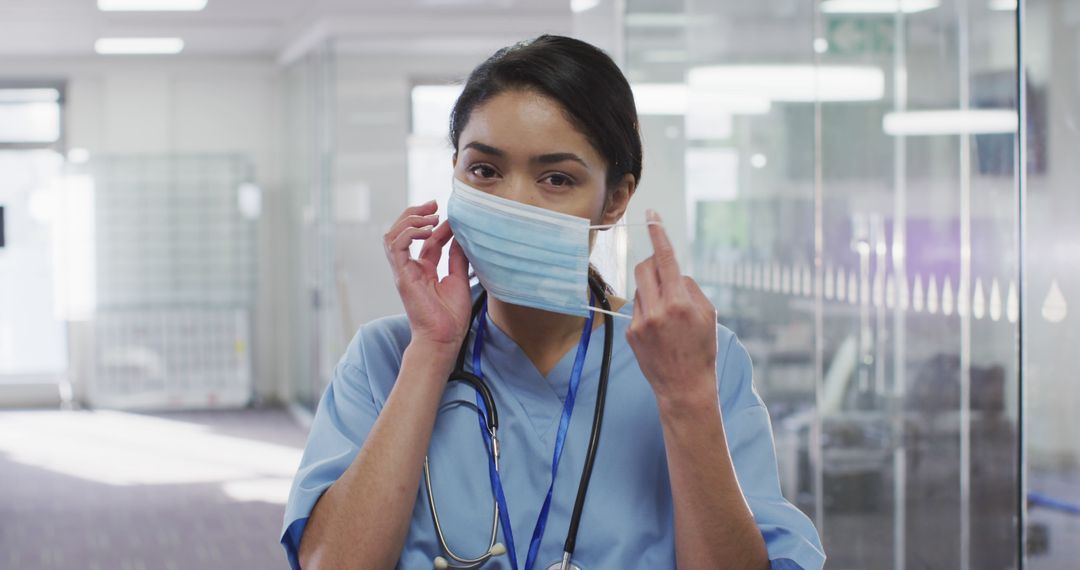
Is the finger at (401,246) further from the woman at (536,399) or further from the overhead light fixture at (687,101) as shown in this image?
the overhead light fixture at (687,101)

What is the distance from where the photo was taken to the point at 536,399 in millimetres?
1292

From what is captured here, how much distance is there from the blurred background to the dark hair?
0.17 m

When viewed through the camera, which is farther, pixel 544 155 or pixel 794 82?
pixel 794 82

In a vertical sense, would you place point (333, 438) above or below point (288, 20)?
below

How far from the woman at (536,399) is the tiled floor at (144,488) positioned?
140 inches

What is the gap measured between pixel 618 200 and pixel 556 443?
30 centimetres

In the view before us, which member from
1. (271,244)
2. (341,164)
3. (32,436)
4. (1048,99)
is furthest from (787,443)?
(271,244)

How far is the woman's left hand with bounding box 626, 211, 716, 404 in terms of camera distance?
3.53ft

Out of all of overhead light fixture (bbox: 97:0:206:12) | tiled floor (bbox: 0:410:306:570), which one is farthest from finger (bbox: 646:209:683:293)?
overhead light fixture (bbox: 97:0:206:12)

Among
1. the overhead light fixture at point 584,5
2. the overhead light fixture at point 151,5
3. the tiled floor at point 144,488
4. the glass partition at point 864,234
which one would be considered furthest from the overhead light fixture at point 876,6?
the overhead light fixture at point 151,5

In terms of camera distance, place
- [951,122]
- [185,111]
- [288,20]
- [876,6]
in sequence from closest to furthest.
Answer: [951,122] < [876,6] < [288,20] < [185,111]

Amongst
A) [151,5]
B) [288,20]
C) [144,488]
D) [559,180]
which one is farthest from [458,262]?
[288,20]

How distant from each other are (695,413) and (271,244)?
895 cm

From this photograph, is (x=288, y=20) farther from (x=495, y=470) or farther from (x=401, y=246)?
(x=495, y=470)
